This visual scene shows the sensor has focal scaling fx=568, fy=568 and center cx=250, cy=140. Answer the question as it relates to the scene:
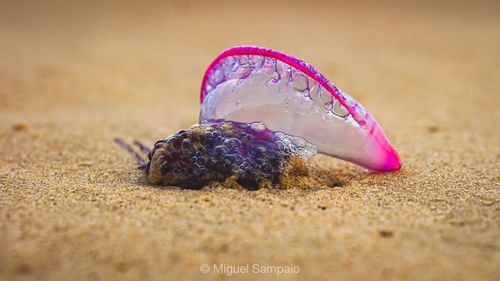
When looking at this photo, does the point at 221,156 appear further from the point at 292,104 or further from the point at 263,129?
the point at 292,104

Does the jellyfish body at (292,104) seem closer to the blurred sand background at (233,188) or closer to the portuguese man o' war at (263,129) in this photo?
the portuguese man o' war at (263,129)

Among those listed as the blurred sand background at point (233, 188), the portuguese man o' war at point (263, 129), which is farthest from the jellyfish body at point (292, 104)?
the blurred sand background at point (233, 188)

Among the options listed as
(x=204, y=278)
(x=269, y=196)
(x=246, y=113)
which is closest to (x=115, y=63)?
(x=246, y=113)

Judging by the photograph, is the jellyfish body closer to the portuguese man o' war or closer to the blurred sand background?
the portuguese man o' war

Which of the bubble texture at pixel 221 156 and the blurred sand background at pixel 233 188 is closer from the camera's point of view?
the blurred sand background at pixel 233 188

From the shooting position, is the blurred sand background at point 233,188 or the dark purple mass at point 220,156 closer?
the blurred sand background at point 233,188

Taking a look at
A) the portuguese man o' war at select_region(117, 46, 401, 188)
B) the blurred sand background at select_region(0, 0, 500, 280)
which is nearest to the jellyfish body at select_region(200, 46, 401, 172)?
the portuguese man o' war at select_region(117, 46, 401, 188)

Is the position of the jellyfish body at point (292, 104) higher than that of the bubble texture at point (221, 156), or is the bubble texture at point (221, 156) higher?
the jellyfish body at point (292, 104)

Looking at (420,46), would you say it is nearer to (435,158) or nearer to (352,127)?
(435,158)
